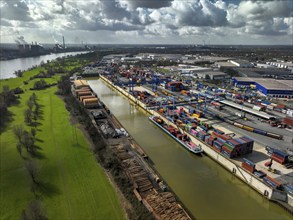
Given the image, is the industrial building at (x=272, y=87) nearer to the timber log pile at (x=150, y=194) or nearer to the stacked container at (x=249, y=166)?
the stacked container at (x=249, y=166)

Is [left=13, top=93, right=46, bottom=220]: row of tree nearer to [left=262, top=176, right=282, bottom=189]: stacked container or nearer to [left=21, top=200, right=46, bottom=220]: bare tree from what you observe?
[left=21, top=200, right=46, bottom=220]: bare tree

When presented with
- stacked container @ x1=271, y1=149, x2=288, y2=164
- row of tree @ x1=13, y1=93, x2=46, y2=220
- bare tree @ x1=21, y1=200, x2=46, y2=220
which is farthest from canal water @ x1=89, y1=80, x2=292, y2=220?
row of tree @ x1=13, y1=93, x2=46, y2=220

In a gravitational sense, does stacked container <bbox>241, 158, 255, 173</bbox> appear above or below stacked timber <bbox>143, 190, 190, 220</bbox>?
above

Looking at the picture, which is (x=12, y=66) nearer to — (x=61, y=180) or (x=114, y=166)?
(x=61, y=180)

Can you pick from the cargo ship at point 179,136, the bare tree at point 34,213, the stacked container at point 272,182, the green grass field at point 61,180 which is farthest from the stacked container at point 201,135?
the bare tree at point 34,213

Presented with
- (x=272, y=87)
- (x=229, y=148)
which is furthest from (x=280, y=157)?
(x=272, y=87)

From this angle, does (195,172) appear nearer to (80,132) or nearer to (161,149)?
(161,149)

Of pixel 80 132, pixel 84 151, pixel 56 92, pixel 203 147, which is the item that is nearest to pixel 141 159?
pixel 84 151
